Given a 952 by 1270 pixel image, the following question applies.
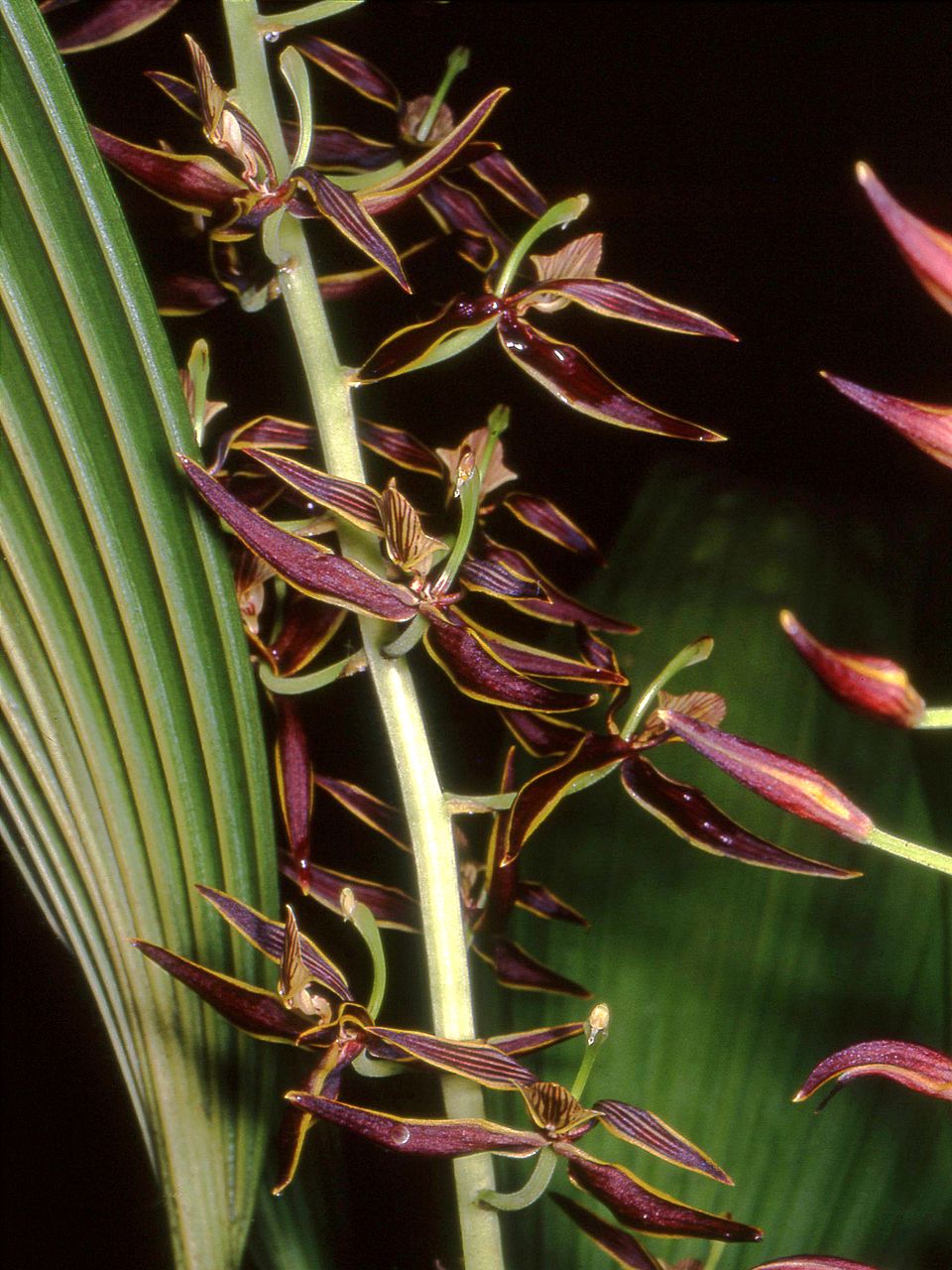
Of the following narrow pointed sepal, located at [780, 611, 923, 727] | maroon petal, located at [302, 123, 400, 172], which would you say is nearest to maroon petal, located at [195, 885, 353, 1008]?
narrow pointed sepal, located at [780, 611, 923, 727]

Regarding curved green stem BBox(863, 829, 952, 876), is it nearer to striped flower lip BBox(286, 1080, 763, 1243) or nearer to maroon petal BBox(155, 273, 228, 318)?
striped flower lip BBox(286, 1080, 763, 1243)

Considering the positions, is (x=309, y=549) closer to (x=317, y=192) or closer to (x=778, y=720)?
(x=317, y=192)

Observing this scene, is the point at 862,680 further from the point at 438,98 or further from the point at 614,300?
the point at 438,98

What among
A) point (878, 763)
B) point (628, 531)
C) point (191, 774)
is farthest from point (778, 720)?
point (191, 774)

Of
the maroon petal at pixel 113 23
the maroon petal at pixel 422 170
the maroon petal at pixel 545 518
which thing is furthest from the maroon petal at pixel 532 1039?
the maroon petal at pixel 113 23

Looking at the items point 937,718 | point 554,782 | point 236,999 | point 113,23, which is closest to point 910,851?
point 937,718

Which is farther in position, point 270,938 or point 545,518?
point 545,518

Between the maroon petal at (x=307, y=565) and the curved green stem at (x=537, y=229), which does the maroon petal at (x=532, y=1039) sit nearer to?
the maroon petal at (x=307, y=565)
